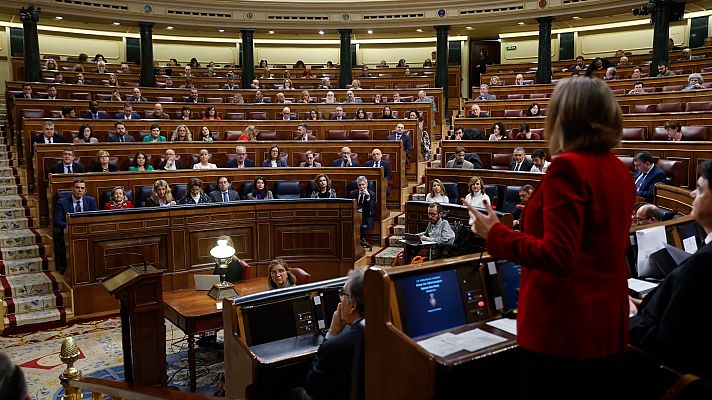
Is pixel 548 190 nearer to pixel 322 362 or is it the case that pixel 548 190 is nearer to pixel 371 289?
pixel 371 289

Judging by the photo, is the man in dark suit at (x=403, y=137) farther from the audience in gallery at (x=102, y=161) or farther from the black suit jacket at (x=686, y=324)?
the black suit jacket at (x=686, y=324)

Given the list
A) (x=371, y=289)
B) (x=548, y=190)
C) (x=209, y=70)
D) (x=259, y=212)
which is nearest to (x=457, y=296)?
(x=371, y=289)

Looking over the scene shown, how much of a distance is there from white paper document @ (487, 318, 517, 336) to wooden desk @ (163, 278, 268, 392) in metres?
2.69

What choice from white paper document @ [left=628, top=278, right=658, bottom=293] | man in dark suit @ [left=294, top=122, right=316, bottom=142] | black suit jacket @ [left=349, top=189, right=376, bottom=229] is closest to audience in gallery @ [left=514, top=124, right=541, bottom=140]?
black suit jacket @ [left=349, top=189, right=376, bottom=229]

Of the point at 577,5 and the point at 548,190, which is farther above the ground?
the point at 577,5

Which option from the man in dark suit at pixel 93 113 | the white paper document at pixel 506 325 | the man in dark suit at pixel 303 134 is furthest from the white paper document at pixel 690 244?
the man in dark suit at pixel 93 113

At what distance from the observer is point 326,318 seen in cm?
350

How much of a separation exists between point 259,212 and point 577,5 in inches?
370

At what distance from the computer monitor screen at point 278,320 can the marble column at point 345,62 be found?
11.3 meters

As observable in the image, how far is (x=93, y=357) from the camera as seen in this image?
191 inches

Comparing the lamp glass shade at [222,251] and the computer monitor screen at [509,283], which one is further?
the lamp glass shade at [222,251]

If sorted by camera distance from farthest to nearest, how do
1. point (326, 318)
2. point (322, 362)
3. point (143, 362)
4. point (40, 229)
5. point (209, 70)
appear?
1. point (209, 70)
2. point (40, 229)
3. point (143, 362)
4. point (326, 318)
5. point (322, 362)

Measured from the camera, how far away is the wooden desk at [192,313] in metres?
4.18

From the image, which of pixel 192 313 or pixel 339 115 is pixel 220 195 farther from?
pixel 339 115
